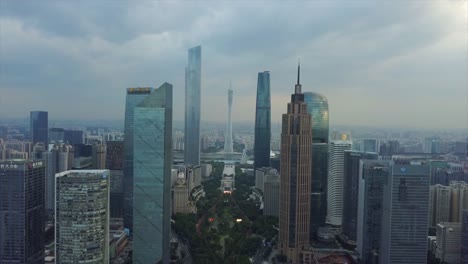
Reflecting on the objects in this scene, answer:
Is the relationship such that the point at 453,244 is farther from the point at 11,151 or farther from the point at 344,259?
the point at 11,151

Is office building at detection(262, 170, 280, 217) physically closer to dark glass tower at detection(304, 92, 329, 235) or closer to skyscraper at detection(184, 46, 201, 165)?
dark glass tower at detection(304, 92, 329, 235)

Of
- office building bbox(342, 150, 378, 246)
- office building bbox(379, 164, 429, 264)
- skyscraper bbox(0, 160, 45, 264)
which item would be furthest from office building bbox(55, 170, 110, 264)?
office building bbox(342, 150, 378, 246)

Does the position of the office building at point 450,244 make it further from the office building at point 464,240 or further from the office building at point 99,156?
the office building at point 99,156

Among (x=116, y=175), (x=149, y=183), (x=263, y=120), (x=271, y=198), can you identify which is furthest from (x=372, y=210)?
(x=263, y=120)

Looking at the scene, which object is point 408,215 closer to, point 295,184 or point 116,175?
point 295,184

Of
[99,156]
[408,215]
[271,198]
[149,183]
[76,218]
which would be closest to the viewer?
[76,218]

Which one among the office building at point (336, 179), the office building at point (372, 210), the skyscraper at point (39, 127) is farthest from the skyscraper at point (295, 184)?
the skyscraper at point (39, 127)
